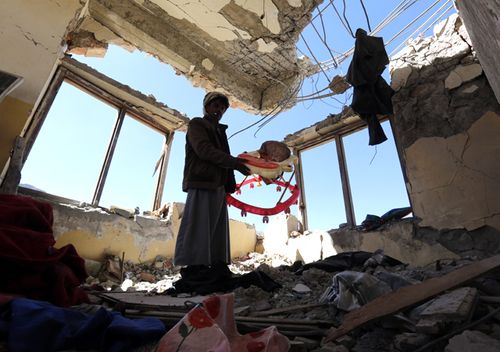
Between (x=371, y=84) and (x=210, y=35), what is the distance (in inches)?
95.6

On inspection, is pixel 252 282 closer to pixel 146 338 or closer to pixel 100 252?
pixel 146 338

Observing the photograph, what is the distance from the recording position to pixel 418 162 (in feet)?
9.34

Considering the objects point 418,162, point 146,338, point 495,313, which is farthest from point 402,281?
point 418,162

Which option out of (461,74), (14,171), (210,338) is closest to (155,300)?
(210,338)

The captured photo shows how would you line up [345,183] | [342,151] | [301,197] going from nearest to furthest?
[345,183]
[342,151]
[301,197]

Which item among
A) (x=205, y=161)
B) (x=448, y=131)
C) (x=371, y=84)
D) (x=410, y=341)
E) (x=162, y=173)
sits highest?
(x=371, y=84)

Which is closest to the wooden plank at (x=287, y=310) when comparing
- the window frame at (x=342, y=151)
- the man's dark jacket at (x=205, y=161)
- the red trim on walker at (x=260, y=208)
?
the man's dark jacket at (x=205, y=161)

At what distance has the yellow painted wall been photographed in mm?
2068

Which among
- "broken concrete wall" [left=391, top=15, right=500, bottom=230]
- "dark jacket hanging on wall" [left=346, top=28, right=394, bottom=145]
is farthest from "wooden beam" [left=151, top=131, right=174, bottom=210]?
"broken concrete wall" [left=391, top=15, right=500, bottom=230]

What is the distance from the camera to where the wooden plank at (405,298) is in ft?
2.73

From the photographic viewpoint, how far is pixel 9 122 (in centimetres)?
211

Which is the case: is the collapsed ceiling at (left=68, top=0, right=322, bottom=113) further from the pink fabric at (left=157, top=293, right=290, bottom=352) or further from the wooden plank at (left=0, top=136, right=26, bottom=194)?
the pink fabric at (left=157, top=293, right=290, bottom=352)

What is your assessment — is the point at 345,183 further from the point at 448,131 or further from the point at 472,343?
the point at 472,343

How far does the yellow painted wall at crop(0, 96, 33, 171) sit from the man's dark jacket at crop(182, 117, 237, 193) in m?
1.39
